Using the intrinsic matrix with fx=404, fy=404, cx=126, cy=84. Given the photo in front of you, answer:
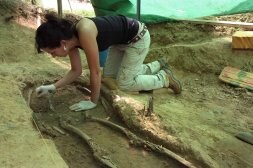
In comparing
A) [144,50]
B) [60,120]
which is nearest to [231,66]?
[144,50]

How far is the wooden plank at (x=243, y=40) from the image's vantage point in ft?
15.1

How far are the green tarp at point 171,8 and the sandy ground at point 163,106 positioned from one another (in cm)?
38

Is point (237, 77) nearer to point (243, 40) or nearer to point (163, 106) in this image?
point (243, 40)

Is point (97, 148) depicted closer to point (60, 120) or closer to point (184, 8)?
point (60, 120)

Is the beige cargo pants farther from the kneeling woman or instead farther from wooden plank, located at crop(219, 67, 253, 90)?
wooden plank, located at crop(219, 67, 253, 90)

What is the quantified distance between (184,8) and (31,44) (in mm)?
2015

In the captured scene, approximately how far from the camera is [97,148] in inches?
119

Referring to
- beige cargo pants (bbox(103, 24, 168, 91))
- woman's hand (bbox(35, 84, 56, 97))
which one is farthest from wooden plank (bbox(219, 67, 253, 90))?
woman's hand (bbox(35, 84, 56, 97))

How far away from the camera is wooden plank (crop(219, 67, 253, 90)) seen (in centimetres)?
451

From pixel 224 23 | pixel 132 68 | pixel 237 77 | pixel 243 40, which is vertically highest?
pixel 224 23

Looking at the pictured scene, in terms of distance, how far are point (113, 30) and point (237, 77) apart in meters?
1.76

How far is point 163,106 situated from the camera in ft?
12.1

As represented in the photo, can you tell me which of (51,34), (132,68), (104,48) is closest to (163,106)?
(132,68)

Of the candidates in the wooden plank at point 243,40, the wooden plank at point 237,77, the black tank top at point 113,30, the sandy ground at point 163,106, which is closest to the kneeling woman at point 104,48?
the black tank top at point 113,30
